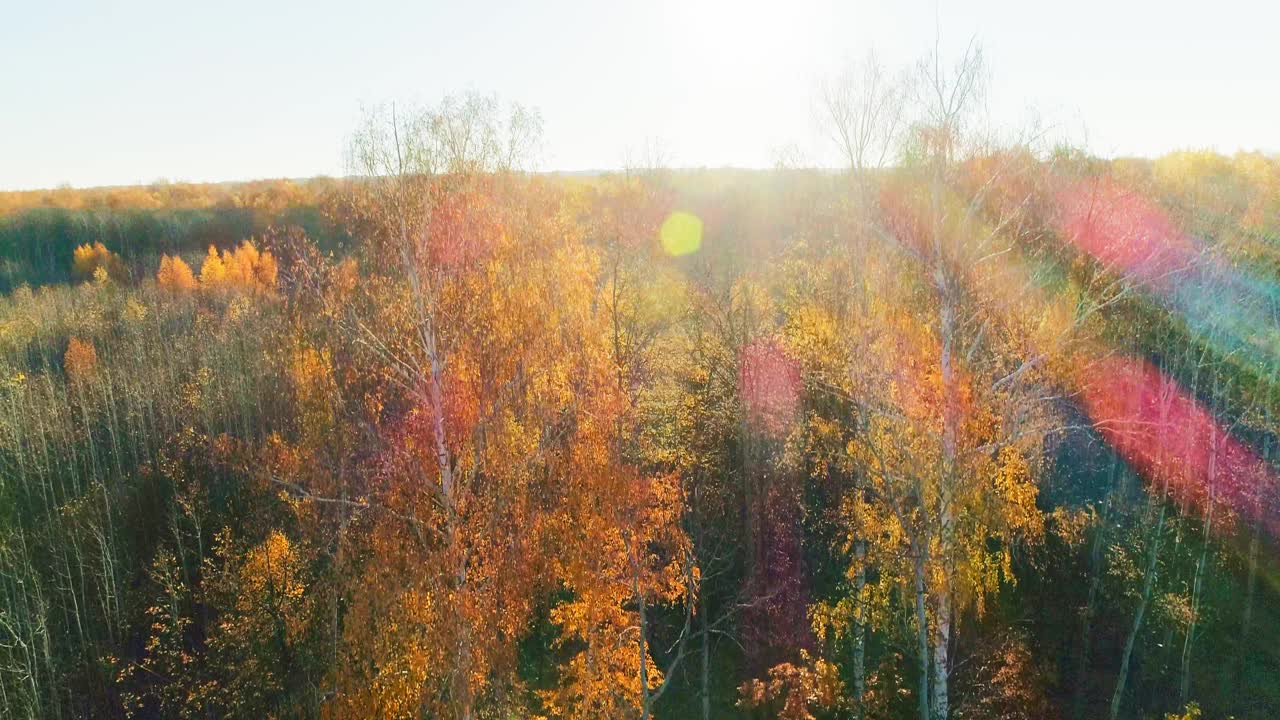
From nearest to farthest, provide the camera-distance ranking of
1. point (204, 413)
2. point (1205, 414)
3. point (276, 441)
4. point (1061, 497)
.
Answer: point (276, 441) < point (1205, 414) < point (1061, 497) < point (204, 413)

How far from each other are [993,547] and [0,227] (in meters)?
88.3

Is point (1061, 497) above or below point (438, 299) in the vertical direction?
below

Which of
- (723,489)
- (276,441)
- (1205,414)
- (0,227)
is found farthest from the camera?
(0,227)

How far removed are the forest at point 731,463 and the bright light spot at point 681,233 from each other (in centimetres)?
45

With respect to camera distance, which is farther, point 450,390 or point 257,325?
point 257,325

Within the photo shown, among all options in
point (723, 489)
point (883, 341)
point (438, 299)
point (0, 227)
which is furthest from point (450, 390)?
point (0, 227)

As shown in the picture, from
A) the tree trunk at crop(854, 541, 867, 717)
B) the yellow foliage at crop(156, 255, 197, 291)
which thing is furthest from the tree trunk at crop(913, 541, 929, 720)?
the yellow foliage at crop(156, 255, 197, 291)

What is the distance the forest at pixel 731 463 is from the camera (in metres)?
9.93

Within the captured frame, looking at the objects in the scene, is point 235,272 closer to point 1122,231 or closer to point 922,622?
point 1122,231

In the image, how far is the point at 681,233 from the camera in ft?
96.9

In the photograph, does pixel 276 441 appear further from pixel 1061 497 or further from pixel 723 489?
pixel 1061 497

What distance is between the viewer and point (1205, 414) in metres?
17.8

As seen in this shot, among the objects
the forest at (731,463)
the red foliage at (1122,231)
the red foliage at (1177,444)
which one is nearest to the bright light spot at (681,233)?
the forest at (731,463)

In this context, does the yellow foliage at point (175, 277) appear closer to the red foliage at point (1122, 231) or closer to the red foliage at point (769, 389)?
the red foliage at point (769, 389)
